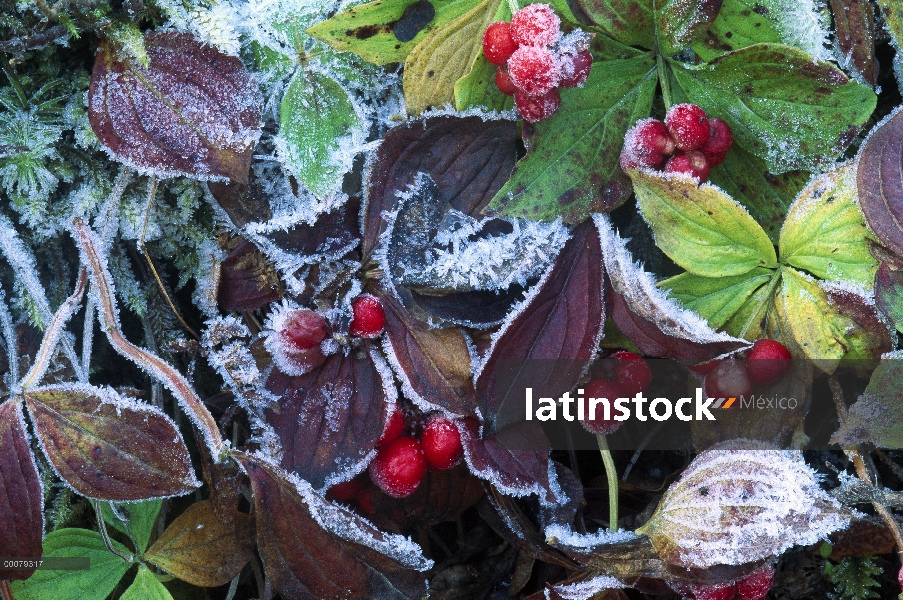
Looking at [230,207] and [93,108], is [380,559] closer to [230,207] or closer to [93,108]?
[230,207]

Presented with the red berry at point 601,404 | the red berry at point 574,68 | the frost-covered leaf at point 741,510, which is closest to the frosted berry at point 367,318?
the red berry at point 601,404

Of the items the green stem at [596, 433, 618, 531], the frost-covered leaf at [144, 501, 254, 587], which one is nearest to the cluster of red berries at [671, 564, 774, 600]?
the green stem at [596, 433, 618, 531]

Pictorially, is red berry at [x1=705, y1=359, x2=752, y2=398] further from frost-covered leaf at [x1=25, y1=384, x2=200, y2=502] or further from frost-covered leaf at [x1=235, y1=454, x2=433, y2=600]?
frost-covered leaf at [x1=25, y1=384, x2=200, y2=502]

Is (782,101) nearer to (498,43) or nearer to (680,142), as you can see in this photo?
(680,142)

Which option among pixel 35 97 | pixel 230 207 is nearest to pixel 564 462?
pixel 230 207

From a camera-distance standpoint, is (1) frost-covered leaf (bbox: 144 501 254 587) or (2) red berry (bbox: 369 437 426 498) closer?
(2) red berry (bbox: 369 437 426 498)

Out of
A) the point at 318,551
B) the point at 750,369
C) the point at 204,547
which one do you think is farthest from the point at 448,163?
the point at 204,547
